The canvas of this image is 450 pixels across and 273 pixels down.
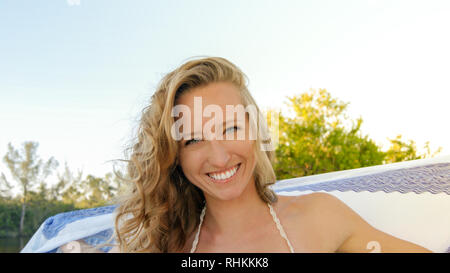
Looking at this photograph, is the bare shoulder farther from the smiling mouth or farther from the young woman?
the smiling mouth

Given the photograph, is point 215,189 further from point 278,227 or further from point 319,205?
point 319,205

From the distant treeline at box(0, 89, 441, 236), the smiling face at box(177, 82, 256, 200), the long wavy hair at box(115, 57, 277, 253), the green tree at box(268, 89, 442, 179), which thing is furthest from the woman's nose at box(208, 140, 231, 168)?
the green tree at box(268, 89, 442, 179)

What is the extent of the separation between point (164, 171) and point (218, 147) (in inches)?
17.8

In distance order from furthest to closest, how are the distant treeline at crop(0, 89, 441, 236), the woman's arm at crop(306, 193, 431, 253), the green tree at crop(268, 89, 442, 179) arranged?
the green tree at crop(268, 89, 442, 179)
the distant treeline at crop(0, 89, 441, 236)
the woman's arm at crop(306, 193, 431, 253)

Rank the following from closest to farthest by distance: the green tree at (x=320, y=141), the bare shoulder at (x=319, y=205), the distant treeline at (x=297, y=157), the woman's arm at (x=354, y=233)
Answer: the woman's arm at (x=354, y=233), the bare shoulder at (x=319, y=205), the distant treeline at (x=297, y=157), the green tree at (x=320, y=141)

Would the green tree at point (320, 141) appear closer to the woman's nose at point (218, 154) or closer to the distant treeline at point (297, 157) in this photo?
the distant treeline at point (297, 157)

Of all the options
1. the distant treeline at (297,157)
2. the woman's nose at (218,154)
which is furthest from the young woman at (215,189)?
the distant treeline at (297,157)

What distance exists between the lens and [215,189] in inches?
77.0

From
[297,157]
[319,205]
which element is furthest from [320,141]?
[319,205]

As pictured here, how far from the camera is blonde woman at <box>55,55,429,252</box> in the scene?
1.90 metres

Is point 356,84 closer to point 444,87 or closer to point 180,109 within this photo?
point 444,87

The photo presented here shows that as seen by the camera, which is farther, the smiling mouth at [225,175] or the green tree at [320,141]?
the green tree at [320,141]

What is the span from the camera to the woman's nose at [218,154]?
6.10 ft

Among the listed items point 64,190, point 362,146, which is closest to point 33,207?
point 64,190
